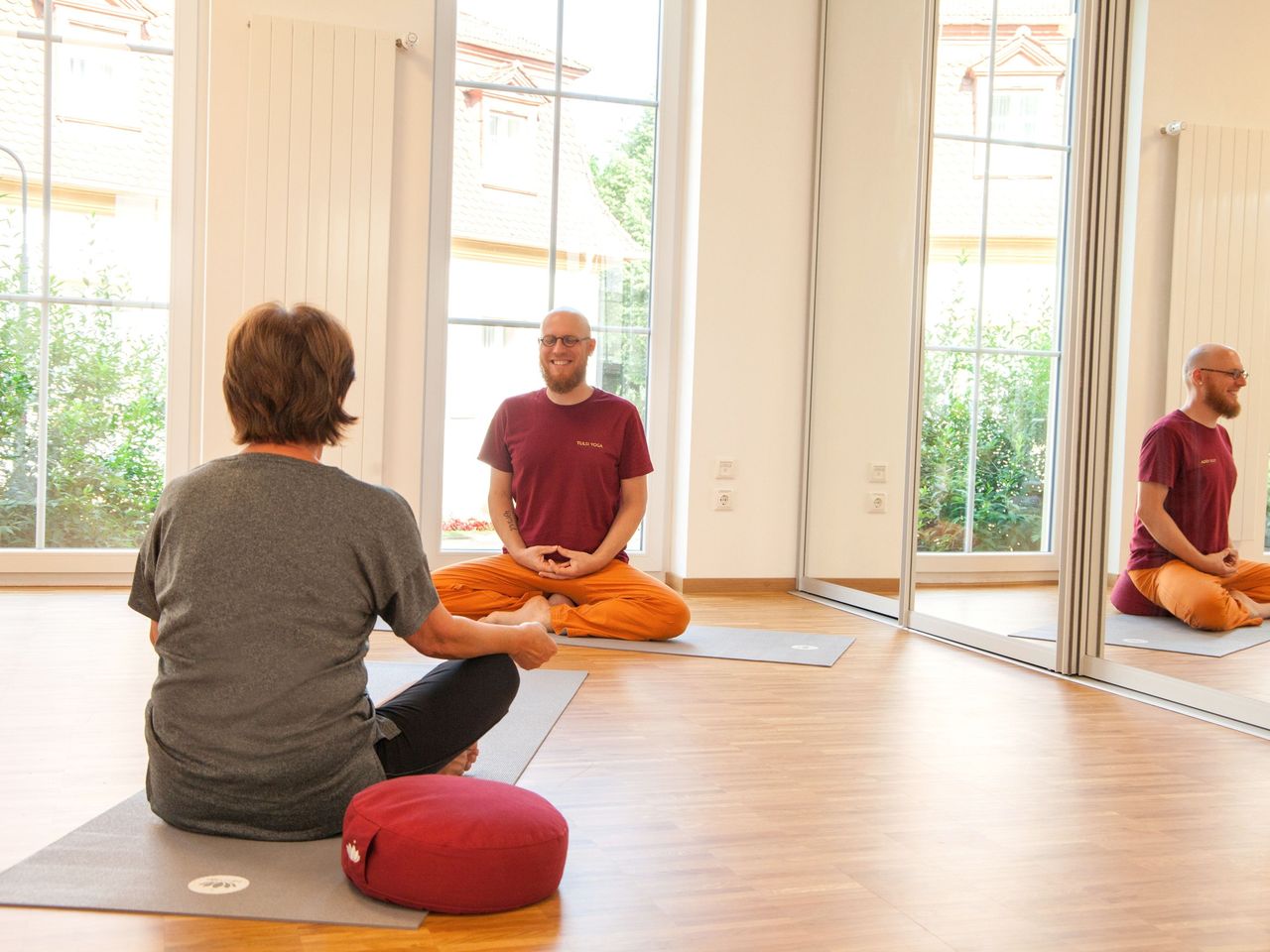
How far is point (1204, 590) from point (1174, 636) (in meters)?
0.20

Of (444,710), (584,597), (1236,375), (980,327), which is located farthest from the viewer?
(980,327)

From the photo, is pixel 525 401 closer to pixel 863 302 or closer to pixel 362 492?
pixel 863 302

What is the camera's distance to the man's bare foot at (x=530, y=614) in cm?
424

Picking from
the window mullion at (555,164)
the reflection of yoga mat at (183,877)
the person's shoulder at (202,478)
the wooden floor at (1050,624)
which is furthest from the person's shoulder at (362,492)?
the window mullion at (555,164)

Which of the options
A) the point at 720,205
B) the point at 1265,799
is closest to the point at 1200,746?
the point at 1265,799

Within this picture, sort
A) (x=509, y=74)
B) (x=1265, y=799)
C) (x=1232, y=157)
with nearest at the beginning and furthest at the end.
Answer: (x=1265, y=799) → (x=1232, y=157) → (x=509, y=74)

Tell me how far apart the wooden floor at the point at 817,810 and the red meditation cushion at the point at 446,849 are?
4cm

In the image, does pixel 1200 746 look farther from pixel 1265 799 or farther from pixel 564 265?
pixel 564 265

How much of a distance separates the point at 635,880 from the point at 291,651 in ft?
2.09

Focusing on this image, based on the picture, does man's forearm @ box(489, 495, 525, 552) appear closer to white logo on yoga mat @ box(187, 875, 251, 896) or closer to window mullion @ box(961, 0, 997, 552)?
window mullion @ box(961, 0, 997, 552)

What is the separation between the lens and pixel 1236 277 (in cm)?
338

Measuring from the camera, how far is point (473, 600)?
172 inches

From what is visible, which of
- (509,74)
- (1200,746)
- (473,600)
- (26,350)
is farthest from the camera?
(509,74)

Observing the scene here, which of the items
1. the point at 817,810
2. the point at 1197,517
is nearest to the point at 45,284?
the point at 817,810
